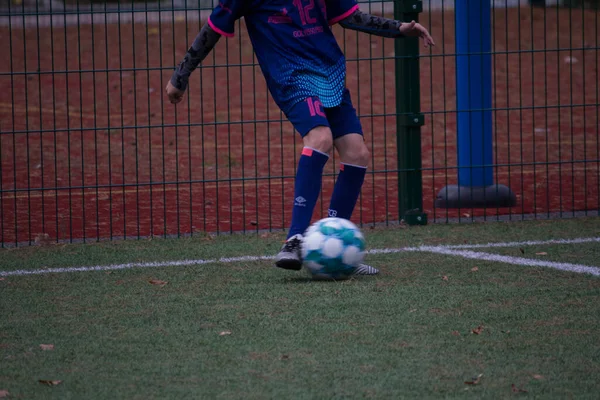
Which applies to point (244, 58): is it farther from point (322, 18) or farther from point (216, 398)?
point (216, 398)

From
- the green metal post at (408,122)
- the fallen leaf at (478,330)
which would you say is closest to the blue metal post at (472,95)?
the green metal post at (408,122)

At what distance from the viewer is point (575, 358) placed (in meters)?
3.96

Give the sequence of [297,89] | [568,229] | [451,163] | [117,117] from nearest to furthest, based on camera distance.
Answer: [297,89] → [568,229] → [451,163] → [117,117]

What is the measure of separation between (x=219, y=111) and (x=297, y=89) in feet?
37.1

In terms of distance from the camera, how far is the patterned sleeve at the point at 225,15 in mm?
5543

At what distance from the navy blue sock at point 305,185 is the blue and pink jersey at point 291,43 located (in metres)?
0.31

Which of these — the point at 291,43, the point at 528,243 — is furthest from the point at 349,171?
the point at 528,243

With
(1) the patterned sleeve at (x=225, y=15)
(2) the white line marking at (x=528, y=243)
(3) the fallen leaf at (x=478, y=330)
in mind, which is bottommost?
(3) the fallen leaf at (x=478, y=330)

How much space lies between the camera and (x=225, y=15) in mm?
5551

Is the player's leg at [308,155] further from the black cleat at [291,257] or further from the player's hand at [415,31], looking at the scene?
the player's hand at [415,31]

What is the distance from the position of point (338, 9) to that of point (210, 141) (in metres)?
8.26

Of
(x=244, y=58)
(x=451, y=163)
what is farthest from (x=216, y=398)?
(x=244, y=58)

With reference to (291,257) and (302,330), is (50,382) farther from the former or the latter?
(291,257)

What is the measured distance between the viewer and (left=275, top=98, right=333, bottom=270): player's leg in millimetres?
5566
